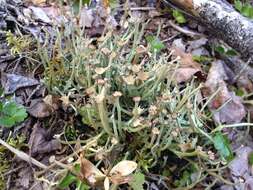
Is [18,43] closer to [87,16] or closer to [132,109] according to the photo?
[87,16]

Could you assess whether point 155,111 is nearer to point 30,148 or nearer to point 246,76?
point 30,148

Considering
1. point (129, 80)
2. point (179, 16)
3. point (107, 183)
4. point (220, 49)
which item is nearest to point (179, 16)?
point (179, 16)

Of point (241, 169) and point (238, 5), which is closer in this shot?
point (241, 169)

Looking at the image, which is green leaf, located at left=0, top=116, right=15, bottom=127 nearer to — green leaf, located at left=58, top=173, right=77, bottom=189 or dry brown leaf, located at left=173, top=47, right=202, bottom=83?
green leaf, located at left=58, top=173, right=77, bottom=189

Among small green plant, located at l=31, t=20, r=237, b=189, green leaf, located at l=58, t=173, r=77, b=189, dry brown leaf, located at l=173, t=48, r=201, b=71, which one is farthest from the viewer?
dry brown leaf, located at l=173, t=48, r=201, b=71

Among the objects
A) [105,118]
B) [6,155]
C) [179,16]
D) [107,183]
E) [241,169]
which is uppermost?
[179,16]

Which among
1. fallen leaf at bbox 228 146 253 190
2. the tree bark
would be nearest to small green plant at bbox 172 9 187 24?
the tree bark

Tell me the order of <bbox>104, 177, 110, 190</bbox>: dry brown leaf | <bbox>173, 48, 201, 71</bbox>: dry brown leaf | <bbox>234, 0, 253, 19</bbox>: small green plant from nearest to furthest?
<bbox>104, 177, 110, 190</bbox>: dry brown leaf
<bbox>173, 48, 201, 71</bbox>: dry brown leaf
<bbox>234, 0, 253, 19</bbox>: small green plant
